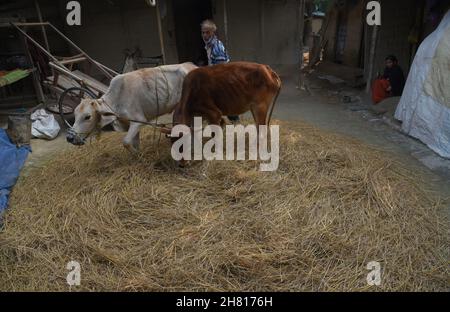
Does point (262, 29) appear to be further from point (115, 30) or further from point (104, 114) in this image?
point (104, 114)

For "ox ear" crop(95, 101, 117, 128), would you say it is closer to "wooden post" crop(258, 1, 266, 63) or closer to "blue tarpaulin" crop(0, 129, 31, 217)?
"blue tarpaulin" crop(0, 129, 31, 217)

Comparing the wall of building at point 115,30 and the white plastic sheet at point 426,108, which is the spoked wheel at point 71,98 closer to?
the wall of building at point 115,30

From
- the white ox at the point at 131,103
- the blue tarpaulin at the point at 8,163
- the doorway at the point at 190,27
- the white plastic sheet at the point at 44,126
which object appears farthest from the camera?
the doorway at the point at 190,27

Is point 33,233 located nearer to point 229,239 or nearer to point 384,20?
point 229,239

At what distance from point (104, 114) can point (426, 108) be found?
444cm

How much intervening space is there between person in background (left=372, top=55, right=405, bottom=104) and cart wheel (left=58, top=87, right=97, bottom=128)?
5416 millimetres

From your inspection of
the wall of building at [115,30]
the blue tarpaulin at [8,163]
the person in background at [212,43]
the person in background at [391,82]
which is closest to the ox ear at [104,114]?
the blue tarpaulin at [8,163]

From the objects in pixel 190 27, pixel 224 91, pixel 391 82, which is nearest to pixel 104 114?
pixel 224 91

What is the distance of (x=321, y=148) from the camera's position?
4504 mm

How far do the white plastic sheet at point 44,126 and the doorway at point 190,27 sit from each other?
4513 millimetres

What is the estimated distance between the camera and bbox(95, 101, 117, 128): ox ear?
3.85 metres

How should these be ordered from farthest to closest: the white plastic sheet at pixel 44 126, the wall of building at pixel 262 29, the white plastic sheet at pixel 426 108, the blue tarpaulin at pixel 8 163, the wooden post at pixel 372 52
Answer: the wall of building at pixel 262 29, the wooden post at pixel 372 52, the white plastic sheet at pixel 44 126, the white plastic sheet at pixel 426 108, the blue tarpaulin at pixel 8 163

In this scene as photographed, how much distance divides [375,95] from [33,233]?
6.47 m

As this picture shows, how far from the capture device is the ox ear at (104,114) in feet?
12.6
